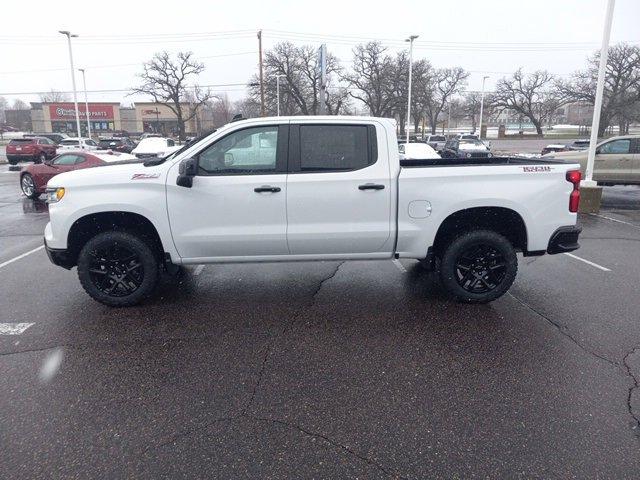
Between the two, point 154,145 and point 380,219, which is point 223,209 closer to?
point 380,219

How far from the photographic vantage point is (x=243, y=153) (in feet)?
15.9

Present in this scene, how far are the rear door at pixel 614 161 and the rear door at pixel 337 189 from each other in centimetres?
1096

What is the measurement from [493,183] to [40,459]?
442cm

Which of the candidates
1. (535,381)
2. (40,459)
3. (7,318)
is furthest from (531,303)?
(7,318)

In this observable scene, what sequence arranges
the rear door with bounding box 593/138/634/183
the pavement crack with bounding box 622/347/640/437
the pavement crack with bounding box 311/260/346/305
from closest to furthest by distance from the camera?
the pavement crack with bounding box 622/347/640/437 < the pavement crack with bounding box 311/260/346/305 < the rear door with bounding box 593/138/634/183

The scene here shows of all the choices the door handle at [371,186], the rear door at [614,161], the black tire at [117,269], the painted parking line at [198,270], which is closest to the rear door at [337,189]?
the door handle at [371,186]

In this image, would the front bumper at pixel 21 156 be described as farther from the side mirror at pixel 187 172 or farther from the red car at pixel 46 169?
the side mirror at pixel 187 172

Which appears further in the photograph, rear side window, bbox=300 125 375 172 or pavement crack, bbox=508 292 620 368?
rear side window, bbox=300 125 375 172

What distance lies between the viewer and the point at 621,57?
5088 cm

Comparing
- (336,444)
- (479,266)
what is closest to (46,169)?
(479,266)

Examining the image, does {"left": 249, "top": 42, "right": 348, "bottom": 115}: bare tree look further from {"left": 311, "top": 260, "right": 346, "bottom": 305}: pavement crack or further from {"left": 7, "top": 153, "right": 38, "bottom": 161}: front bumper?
{"left": 311, "top": 260, "right": 346, "bottom": 305}: pavement crack

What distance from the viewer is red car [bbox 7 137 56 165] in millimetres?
27739

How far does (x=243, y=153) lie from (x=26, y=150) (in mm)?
28745

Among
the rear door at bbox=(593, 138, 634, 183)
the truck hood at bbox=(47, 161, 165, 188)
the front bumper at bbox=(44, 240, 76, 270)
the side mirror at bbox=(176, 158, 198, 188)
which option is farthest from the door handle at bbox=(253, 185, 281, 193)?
the rear door at bbox=(593, 138, 634, 183)
